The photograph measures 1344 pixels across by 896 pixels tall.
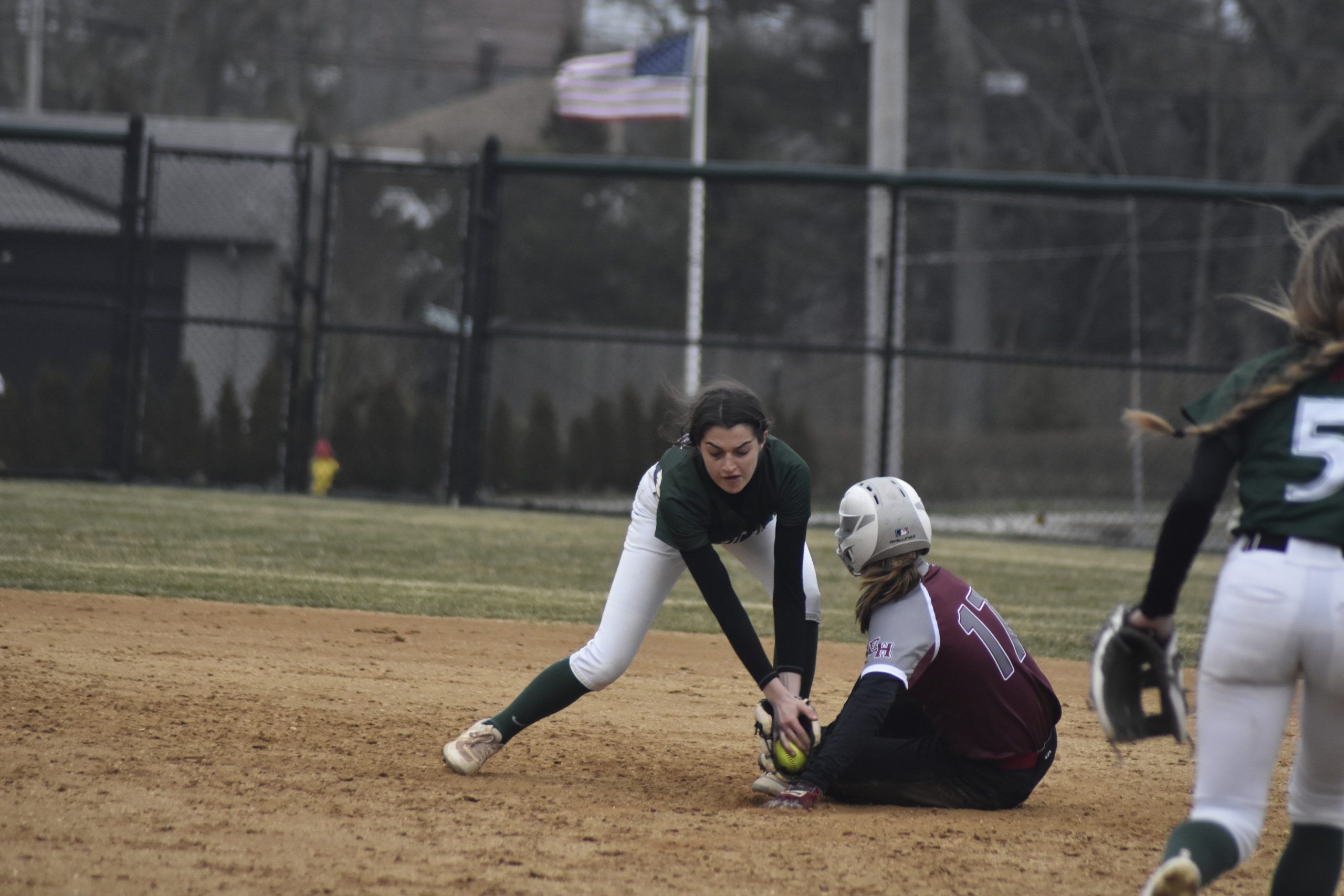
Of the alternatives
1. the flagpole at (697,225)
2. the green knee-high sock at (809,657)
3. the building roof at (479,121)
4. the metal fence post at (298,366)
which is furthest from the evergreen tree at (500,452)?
the building roof at (479,121)

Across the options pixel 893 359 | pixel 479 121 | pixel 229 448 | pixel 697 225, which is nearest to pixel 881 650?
pixel 893 359

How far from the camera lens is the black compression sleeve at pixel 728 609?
3.89 metres

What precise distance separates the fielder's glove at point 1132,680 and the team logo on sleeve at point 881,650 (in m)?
0.91

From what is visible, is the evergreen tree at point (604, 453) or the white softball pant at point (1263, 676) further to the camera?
the evergreen tree at point (604, 453)

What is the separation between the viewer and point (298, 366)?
485 inches

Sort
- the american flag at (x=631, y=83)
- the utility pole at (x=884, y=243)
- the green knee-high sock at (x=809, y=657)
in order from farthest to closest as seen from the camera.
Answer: the american flag at (x=631, y=83), the utility pole at (x=884, y=243), the green knee-high sock at (x=809, y=657)

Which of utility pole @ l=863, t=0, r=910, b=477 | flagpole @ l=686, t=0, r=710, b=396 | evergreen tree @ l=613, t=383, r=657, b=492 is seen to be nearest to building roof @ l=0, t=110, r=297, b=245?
flagpole @ l=686, t=0, r=710, b=396

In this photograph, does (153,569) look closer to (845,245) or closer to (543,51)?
(845,245)

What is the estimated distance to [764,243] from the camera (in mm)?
29812

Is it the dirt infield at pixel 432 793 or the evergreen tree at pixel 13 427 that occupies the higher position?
the evergreen tree at pixel 13 427

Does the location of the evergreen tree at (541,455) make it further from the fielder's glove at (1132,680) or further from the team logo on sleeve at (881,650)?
the fielder's glove at (1132,680)

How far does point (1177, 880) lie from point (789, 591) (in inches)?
67.0

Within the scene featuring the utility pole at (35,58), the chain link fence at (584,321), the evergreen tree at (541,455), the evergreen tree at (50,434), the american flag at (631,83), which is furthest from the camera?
the utility pole at (35,58)

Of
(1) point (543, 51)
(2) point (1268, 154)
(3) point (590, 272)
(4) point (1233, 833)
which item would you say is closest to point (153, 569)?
(4) point (1233, 833)
